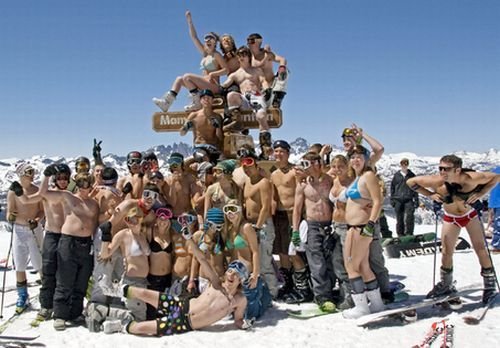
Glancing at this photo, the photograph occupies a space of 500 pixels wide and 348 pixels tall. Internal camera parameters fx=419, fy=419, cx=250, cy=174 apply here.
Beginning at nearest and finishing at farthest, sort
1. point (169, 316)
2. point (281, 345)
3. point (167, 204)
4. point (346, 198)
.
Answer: point (281, 345) → point (169, 316) → point (346, 198) → point (167, 204)

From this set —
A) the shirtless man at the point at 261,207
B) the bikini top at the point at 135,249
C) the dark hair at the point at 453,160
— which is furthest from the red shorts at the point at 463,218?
the bikini top at the point at 135,249

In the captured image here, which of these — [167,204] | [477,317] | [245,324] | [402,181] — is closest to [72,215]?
[167,204]

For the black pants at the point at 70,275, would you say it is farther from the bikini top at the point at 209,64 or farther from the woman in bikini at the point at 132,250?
the bikini top at the point at 209,64

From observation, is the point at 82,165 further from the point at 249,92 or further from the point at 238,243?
the point at 249,92

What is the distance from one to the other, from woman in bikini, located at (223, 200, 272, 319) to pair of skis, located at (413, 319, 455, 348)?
213 centimetres

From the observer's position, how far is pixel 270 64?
9.45m

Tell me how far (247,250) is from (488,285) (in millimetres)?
3326

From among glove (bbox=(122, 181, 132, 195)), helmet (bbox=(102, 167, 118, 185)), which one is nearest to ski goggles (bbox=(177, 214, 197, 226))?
glove (bbox=(122, 181, 132, 195))

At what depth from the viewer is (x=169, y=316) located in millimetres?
5316

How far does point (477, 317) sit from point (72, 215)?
17.7 feet

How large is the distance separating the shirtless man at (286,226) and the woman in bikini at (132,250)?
7.40ft

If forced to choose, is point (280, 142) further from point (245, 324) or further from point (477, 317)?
point (477, 317)

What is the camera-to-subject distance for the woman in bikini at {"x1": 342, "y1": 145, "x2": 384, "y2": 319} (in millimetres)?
5367

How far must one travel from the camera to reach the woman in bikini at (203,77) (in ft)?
29.8
